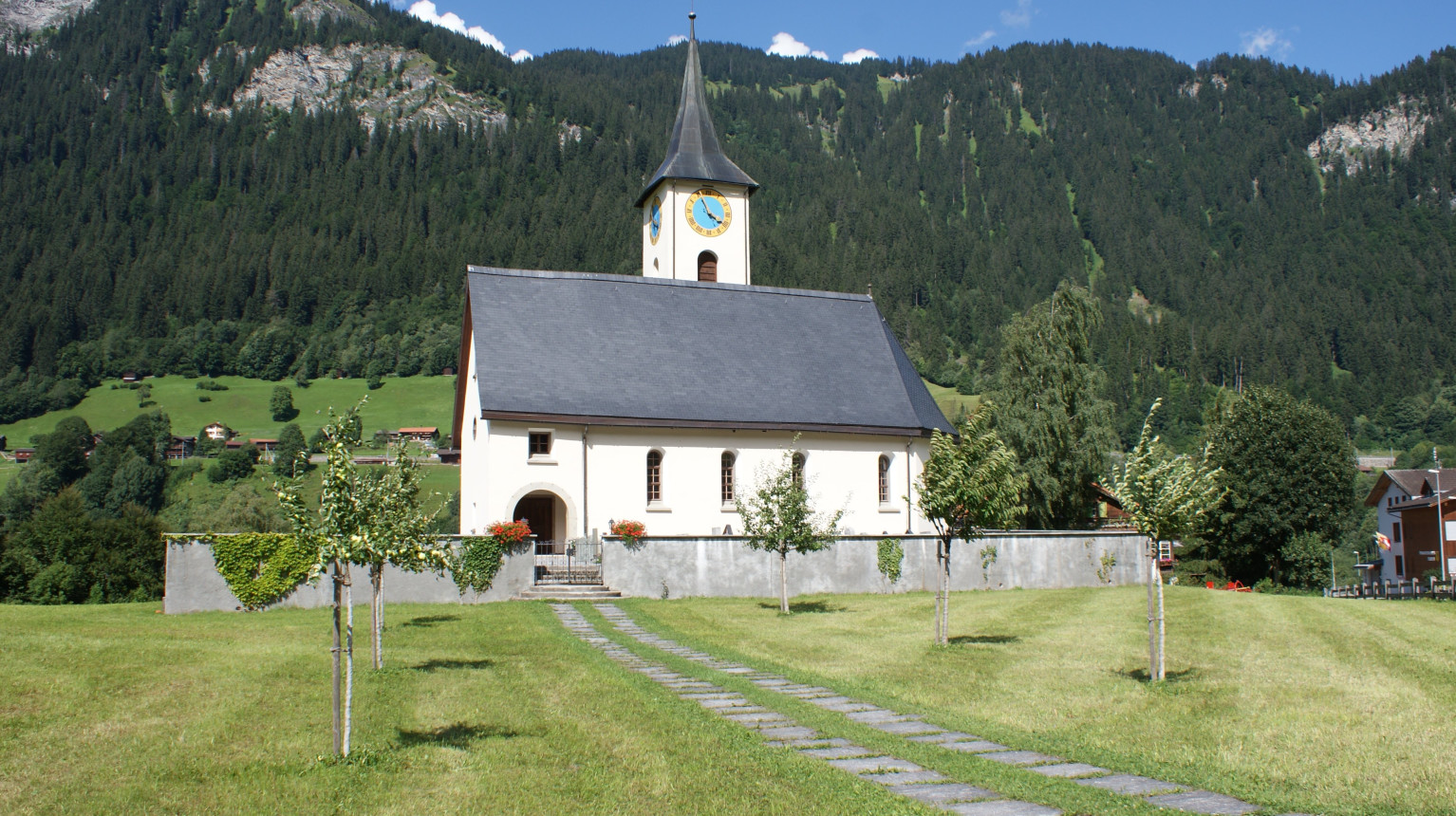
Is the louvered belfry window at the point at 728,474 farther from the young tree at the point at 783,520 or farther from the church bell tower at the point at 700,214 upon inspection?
the church bell tower at the point at 700,214

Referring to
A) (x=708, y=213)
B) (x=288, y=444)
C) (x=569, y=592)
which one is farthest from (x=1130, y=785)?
(x=288, y=444)

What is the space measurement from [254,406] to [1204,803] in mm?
150502

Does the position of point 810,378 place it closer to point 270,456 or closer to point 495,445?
point 495,445

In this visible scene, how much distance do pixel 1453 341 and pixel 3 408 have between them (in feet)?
738

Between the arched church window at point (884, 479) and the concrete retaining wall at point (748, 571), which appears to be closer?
the concrete retaining wall at point (748, 571)

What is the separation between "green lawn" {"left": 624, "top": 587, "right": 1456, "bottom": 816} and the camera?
10891mm

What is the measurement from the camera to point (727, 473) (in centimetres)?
3934

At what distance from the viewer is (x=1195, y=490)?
16.3m

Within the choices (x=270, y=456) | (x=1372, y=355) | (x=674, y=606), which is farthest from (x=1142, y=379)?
(x=674, y=606)

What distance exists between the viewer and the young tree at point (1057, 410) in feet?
159

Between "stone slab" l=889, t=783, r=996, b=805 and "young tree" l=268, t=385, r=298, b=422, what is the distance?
143 m

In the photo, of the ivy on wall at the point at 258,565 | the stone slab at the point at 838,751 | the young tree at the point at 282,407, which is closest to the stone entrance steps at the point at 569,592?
the ivy on wall at the point at 258,565

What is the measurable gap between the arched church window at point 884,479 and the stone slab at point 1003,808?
31.8 meters

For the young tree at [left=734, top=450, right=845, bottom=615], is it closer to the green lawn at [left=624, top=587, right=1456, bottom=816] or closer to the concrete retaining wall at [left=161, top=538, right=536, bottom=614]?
the green lawn at [left=624, top=587, right=1456, bottom=816]
